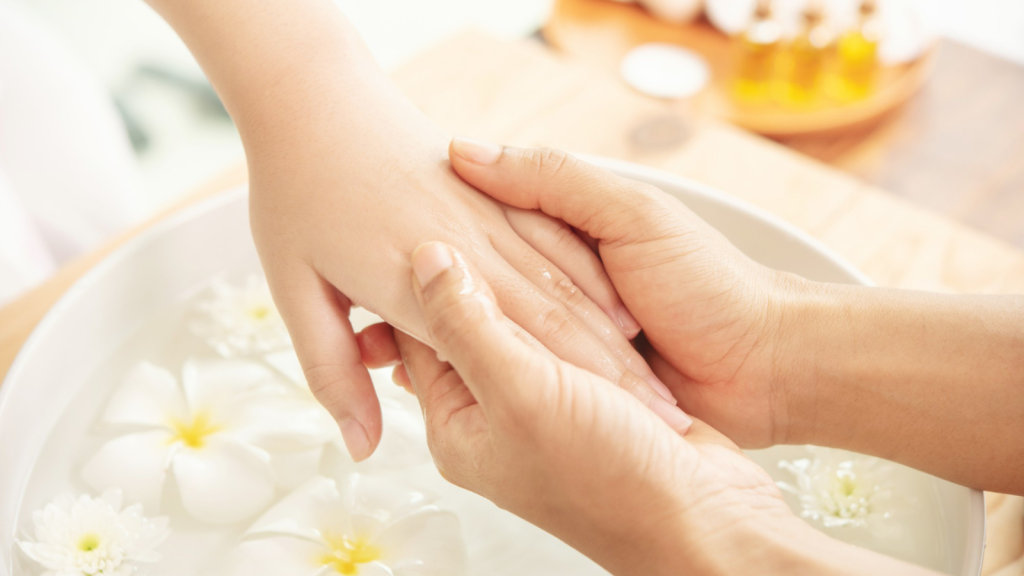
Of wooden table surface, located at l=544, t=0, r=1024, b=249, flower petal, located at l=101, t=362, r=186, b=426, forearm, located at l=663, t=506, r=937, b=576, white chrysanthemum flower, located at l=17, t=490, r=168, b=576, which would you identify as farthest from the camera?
wooden table surface, located at l=544, t=0, r=1024, b=249

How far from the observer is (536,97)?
98 cm

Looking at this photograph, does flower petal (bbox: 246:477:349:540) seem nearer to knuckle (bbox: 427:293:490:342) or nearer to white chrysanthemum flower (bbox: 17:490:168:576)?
white chrysanthemum flower (bbox: 17:490:168:576)


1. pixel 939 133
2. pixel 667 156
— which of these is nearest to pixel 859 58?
pixel 939 133

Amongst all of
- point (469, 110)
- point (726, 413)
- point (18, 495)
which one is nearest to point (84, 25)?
point (469, 110)

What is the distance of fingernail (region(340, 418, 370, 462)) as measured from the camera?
0.62 meters

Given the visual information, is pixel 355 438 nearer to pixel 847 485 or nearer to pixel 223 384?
pixel 223 384

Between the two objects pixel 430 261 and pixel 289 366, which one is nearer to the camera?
pixel 430 261

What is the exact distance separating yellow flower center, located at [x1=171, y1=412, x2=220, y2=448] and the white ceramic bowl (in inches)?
4.0

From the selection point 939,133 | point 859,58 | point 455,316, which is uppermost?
point 455,316

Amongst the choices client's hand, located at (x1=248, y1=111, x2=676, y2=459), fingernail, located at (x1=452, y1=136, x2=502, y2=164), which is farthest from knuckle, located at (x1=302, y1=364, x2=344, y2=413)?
fingernail, located at (x1=452, y1=136, x2=502, y2=164)

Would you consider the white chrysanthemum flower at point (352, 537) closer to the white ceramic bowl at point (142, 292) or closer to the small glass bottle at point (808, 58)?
the white ceramic bowl at point (142, 292)

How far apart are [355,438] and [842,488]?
40 cm

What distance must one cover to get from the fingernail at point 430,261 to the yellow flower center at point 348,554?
0.22m

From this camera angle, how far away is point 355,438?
62 cm
